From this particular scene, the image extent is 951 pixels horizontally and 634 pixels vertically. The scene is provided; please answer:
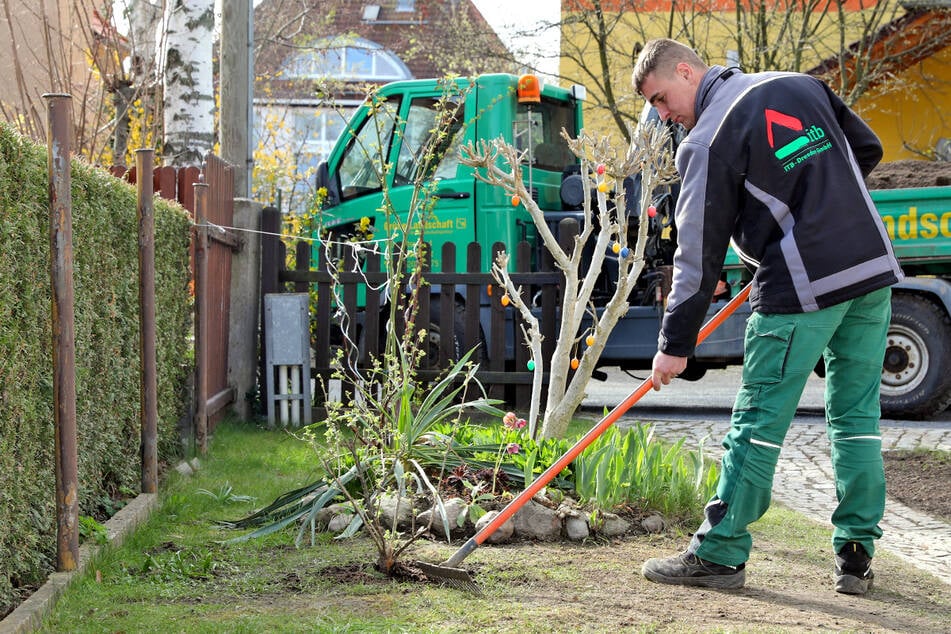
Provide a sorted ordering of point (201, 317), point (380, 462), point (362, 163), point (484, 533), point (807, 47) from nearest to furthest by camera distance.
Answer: point (484, 533) → point (380, 462) → point (201, 317) → point (362, 163) → point (807, 47)

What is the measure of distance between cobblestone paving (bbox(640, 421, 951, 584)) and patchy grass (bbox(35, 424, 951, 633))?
34 centimetres

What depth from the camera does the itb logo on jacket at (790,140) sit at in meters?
3.61

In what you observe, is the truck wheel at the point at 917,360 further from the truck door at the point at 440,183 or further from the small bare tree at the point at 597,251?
the small bare tree at the point at 597,251

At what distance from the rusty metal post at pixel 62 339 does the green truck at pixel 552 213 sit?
471cm

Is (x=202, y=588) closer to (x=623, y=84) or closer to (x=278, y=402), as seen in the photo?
(x=278, y=402)

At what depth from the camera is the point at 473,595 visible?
11.7 feet

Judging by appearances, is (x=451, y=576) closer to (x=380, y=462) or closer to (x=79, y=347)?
(x=380, y=462)

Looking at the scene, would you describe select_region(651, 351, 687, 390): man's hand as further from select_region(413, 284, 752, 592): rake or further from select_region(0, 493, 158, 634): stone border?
select_region(0, 493, 158, 634): stone border

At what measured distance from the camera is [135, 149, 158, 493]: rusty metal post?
5039 millimetres

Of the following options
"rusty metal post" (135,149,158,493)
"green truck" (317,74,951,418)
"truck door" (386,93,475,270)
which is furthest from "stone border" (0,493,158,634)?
"truck door" (386,93,475,270)

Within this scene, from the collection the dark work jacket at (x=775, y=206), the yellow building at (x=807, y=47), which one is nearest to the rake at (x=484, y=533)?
the dark work jacket at (x=775, y=206)

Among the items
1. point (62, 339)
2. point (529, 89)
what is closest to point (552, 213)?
point (529, 89)

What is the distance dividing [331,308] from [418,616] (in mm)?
5756

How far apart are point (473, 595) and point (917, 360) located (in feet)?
20.0
